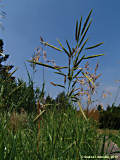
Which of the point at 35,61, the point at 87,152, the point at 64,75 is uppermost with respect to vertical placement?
the point at 35,61

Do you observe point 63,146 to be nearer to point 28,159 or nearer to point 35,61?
point 28,159

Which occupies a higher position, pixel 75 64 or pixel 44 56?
pixel 44 56

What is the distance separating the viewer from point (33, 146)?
1.07 metres

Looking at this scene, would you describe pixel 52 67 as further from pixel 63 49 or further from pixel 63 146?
pixel 63 146

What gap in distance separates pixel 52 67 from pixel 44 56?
152 millimetres

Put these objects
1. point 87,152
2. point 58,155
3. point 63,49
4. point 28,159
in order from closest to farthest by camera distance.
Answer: point 28,159
point 58,155
point 87,152
point 63,49

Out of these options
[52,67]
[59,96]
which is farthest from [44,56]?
[59,96]

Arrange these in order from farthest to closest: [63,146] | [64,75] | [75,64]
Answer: [64,75] < [75,64] < [63,146]

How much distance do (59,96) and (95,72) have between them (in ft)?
1.73

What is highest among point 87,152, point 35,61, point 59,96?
point 35,61

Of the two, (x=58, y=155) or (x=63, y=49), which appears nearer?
(x=58, y=155)

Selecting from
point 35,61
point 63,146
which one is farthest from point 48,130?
point 35,61

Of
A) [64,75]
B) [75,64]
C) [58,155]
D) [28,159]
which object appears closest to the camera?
[28,159]

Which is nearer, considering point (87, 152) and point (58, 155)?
point (58, 155)
